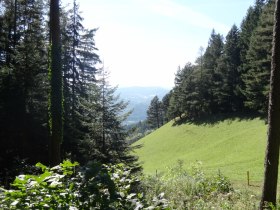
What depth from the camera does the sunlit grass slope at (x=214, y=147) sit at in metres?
33.7

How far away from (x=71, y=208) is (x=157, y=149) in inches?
2028

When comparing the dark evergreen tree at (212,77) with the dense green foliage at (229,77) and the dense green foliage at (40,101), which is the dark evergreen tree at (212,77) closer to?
the dense green foliage at (229,77)

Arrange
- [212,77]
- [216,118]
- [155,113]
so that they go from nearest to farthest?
[216,118] → [212,77] → [155,113]

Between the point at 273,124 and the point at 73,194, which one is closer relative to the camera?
the point at 73,194

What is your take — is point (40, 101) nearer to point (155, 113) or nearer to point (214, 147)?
point (214, 147)

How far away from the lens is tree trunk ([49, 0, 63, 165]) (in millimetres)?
12078

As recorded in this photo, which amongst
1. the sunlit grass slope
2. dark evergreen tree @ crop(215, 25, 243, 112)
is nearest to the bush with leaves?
the sunlit grass slope

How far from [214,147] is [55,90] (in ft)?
113

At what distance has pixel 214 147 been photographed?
44.6m

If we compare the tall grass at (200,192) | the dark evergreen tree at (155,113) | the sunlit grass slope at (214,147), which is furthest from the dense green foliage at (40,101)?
the dark evergreen tree at (155,113)

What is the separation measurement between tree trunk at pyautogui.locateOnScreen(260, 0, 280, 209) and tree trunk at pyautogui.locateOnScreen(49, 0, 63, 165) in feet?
23.6

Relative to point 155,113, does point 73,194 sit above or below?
above

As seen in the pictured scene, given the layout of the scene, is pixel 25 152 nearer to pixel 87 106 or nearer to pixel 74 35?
pixel 87 106

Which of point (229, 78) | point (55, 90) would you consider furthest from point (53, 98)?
point (229, 78)
